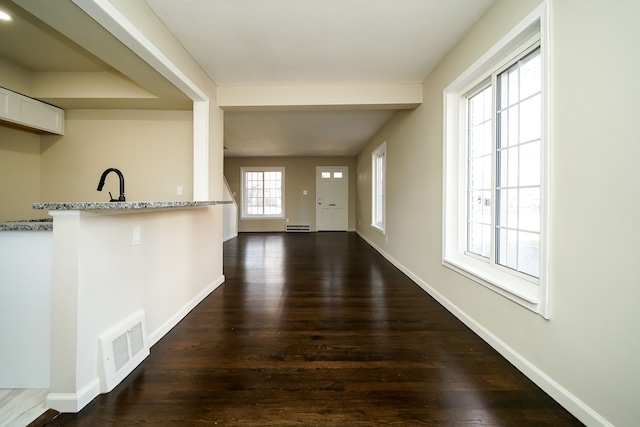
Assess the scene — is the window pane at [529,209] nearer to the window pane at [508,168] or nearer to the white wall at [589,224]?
the window pane at [508,168]

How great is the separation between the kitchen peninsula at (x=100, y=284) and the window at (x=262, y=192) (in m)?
6.36

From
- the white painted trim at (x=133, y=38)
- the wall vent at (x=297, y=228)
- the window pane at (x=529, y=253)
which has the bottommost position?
the wall vent at (x=297, y=228)

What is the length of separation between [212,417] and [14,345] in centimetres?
114

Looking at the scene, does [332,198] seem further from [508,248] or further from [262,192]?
[508,248]

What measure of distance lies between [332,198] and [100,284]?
23.9 ft

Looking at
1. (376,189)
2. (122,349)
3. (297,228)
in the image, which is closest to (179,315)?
(122,349)

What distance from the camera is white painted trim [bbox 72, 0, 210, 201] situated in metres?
1.53

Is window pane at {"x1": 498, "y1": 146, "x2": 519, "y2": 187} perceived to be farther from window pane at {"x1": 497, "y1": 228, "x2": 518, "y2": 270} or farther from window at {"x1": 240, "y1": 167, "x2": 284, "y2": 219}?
window at {"x1": 240, "y1": 167, "x2": 284, "y2": 219}

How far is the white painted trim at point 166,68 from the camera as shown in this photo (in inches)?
60.1

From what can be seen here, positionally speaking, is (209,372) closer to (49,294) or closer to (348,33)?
(49,294)

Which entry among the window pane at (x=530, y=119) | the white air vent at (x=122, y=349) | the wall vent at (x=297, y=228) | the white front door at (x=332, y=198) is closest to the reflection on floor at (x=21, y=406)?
the white air vent at (x=122, y=349)

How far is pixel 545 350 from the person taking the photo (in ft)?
4.66

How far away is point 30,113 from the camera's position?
2658 millimetres

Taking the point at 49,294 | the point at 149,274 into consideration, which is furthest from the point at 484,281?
the point at 49,294
